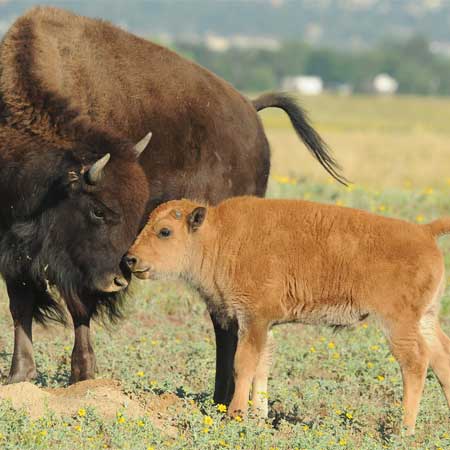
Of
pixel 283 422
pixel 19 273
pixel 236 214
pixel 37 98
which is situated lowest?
pixel 283 422

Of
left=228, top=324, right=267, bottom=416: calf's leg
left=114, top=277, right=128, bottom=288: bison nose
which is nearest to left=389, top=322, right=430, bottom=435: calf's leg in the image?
left=228, top=324, right=267, bottom=416: calf's leg

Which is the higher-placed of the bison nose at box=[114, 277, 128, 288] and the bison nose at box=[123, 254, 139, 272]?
the bison nose at box=[123, 254, 139, 272]

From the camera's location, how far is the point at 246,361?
6742 mm

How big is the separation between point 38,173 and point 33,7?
5.34 feet

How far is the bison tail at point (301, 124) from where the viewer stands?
32.1 feet

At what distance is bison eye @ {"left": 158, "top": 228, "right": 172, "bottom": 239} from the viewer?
698 cm

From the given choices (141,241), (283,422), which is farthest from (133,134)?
(283,422)

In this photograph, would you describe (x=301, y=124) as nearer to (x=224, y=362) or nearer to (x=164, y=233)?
(x=224, y=362)

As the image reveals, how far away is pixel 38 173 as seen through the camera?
25.1 ft

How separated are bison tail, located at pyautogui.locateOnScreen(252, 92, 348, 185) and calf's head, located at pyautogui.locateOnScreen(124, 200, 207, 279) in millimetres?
→ 2822

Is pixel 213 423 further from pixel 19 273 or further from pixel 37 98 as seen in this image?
pixel 37 98

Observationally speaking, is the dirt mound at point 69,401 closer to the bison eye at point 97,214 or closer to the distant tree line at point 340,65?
the bison eye at point 97,214

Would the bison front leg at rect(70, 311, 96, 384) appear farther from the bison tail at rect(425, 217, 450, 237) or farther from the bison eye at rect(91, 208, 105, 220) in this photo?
the bison tail at rect(425, 217, 450, 237)

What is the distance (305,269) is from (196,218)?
2.58 ft
